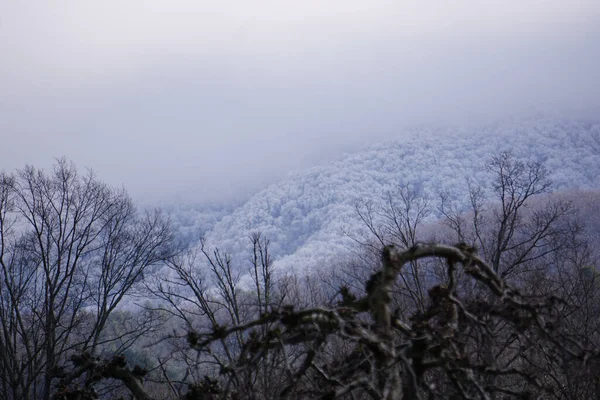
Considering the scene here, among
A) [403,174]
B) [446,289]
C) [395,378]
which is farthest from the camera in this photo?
[403,174]

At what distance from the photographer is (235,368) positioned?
76.6 inches

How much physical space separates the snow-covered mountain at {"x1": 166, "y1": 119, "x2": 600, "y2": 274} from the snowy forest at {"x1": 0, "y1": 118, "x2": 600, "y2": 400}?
27.2ft

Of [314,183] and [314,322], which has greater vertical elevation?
[314,322]

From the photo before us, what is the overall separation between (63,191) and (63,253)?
1996mm

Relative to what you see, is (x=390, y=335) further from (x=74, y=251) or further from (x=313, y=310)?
(x=74, y=251)

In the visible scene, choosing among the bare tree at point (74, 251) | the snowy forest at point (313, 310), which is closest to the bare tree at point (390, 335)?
the snowy forest at point (313, 310)

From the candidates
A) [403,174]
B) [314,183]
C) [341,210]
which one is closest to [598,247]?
[341,210]

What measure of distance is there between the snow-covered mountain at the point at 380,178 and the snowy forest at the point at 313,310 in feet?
27.2

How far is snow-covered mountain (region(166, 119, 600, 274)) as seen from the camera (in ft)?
241

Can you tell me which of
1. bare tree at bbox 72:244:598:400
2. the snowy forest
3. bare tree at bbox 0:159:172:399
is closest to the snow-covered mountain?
the snowy forest

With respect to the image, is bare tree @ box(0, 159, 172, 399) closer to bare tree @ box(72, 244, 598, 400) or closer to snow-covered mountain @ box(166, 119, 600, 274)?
bare tree @ box(72, 244, 598, 400)

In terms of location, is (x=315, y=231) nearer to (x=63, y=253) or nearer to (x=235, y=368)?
(x=63, y=253)

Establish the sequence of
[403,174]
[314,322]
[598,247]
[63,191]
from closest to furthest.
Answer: [314,322] < [63,191] < [598,247] < [403,174]

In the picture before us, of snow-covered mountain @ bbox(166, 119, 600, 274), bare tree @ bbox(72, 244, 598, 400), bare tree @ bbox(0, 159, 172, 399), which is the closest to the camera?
bare tree @ bbox(72, 244, 598, 400)
